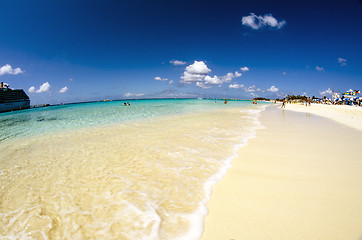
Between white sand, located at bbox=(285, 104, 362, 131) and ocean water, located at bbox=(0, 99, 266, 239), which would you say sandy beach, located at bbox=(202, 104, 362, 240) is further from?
white sand, located at bbox=(285, 104, 362, 131)

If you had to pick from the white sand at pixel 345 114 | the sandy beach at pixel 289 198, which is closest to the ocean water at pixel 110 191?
the sandy beach at pixel 289 198

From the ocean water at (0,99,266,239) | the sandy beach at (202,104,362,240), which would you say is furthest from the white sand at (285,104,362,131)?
the ocean water at (0,99,266,239)

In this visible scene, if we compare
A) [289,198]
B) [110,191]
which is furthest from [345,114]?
[110,191]

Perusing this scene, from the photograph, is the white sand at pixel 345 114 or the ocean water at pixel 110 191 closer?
the ocean water at pixel 110 191

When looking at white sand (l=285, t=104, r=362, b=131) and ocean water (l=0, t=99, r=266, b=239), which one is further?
white sand (l=285, t=104, r=362, b=131)

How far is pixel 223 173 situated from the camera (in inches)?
170

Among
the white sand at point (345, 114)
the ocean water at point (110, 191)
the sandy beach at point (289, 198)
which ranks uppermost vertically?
the white sand at point (345, 114)

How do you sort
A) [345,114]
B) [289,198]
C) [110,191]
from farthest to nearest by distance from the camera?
[345,114] → [110,191] → [289,198]

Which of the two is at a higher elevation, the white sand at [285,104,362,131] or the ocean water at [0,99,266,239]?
the white sand at [285,104,362,131]

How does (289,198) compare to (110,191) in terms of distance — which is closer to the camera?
(289,198)

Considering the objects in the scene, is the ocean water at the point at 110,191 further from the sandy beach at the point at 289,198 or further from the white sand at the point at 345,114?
the white sand at the point at 345,114

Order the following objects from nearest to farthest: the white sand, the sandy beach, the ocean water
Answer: the sandy beach → the ocean water → the white sand

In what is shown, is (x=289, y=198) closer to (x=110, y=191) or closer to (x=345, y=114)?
(x=110, y=191)

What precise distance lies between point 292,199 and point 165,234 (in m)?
2.45
